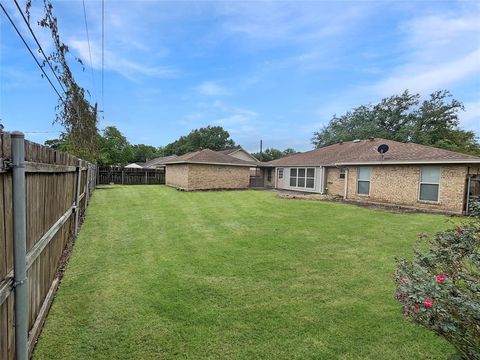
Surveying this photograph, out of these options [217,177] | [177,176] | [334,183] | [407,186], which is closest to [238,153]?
[177,176]

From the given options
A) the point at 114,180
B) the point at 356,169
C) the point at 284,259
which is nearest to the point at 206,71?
the point at 356,169

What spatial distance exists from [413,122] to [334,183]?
23540mm

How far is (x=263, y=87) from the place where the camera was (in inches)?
966

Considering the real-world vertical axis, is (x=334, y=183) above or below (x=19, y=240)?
below

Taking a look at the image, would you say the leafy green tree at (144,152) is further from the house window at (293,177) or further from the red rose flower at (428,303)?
the red rose flower at (428,303)

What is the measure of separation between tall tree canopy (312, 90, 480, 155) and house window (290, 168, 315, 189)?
1924 cm

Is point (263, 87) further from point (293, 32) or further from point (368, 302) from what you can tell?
point (368, 302)

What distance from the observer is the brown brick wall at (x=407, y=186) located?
11.9m

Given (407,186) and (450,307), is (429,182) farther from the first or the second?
(450,307)

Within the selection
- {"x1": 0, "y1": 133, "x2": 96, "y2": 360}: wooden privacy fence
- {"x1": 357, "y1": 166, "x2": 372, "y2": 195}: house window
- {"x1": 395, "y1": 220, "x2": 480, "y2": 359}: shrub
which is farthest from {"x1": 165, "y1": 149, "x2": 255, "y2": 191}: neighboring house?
{"x1": 395, "y1": 220, "x2": 480, "y2": 359}: shrub

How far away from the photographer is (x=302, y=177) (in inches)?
833

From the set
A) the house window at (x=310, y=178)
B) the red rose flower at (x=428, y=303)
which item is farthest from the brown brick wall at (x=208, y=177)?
the red rose flower at (x=428, y=303)

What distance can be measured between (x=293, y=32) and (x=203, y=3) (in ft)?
14.3

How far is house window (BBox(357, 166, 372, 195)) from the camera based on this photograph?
15.5 meters
